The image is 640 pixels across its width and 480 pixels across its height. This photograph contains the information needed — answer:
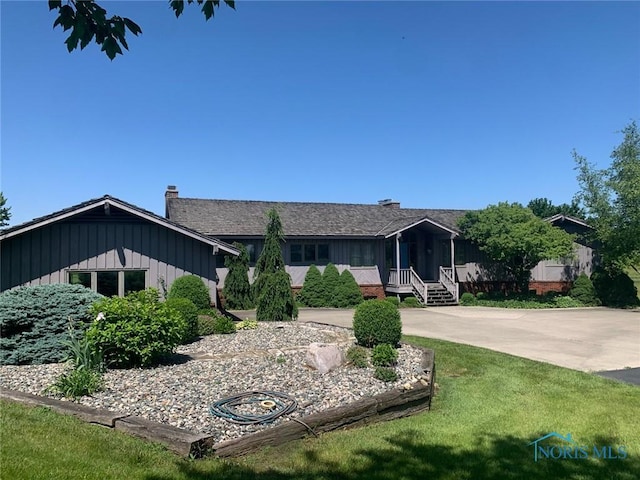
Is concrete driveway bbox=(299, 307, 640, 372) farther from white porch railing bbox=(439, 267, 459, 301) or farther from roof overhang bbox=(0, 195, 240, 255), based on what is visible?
roof overhang bbox=(0, 195, 240, 255)

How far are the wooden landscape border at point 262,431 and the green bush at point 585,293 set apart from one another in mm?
20943

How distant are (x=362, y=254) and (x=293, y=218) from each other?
4286mm

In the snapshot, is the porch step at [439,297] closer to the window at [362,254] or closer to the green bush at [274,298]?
the window at [362,254]

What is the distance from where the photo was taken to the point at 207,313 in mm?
12180

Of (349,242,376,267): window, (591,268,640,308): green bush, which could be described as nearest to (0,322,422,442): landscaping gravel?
(349,242,376,267): window

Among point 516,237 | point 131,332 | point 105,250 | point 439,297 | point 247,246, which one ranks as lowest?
point 439,297

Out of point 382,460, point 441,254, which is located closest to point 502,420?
point 382,460

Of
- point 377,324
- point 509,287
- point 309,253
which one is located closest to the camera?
point 377,324

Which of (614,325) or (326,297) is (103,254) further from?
(614,325)

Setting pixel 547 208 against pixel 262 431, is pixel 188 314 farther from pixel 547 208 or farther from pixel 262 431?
pixel 547 208

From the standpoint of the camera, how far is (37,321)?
8352mm

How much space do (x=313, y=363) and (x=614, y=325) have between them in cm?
1282

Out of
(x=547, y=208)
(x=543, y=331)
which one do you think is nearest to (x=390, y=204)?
(x=543, y=331)

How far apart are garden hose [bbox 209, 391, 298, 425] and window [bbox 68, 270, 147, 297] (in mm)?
8679
